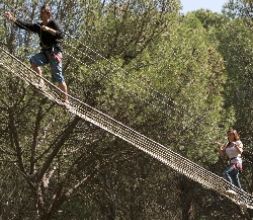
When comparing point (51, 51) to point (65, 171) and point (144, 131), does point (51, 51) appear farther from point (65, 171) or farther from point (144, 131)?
point (65, 171)

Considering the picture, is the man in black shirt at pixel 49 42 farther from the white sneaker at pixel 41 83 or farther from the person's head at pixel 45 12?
the white sneaker at pixel 41 83

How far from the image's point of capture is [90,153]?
1550cm

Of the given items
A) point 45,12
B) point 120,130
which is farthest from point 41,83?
point 120,130

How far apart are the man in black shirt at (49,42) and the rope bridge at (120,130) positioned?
0.99 feet

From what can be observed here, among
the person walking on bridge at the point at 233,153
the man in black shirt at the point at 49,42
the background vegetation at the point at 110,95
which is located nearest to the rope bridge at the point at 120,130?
the man in black shirt at the point at 49,42

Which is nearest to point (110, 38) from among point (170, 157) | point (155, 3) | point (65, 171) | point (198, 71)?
point (155, 3)

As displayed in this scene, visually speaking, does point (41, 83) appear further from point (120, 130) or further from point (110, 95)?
point (110, 95)

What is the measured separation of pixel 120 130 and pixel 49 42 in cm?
180

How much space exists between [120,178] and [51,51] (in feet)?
39.4

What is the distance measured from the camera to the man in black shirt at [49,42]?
870 cm

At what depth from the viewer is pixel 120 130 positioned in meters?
9.34

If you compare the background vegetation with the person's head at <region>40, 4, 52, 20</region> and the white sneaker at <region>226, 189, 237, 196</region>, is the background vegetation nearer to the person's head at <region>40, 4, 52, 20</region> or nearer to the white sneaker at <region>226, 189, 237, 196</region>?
the white sneaker at <region>226, 189, 237, 196</region>

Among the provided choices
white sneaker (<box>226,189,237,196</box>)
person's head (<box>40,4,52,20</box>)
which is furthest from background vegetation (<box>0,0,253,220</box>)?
person's head (<box>40,4,52,20</box>)

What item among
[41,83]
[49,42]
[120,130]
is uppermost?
[49,42]
